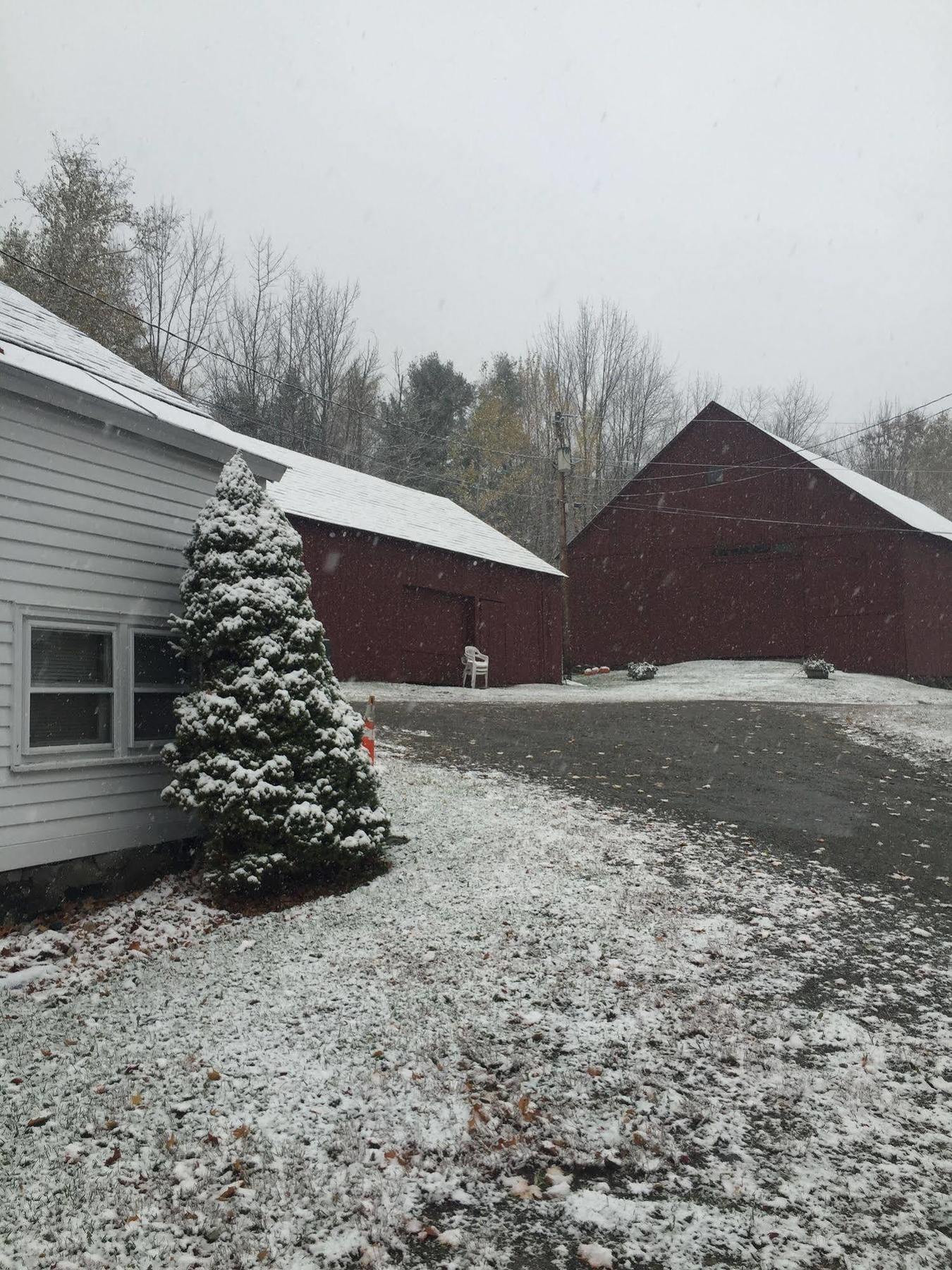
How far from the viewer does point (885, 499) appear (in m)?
25.1

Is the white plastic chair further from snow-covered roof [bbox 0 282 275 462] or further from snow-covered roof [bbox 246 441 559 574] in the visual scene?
snow-covered roof [bbox 0 282 275 462]

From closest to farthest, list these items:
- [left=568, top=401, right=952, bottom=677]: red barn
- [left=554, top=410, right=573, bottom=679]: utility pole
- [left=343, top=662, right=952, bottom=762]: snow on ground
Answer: [left=343, top=662, right=952, bottom=762]: snow on ground → [left=568, top=401, right=952, bottom=677]: red barn → [left=554, top=410, right=573, bottom=679]: utility pole

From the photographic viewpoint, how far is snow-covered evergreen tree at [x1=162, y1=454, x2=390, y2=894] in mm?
5797

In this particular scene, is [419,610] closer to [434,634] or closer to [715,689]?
[434,634]

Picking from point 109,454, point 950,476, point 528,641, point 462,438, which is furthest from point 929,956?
point 950,476

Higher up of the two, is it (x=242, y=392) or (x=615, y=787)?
(x=242, y=392)

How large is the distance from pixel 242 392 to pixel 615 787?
27.4 metres

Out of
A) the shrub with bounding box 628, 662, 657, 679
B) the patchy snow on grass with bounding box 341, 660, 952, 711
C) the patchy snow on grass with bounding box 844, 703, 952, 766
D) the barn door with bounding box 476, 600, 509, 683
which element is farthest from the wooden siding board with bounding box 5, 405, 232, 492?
the shrub with bounding box 628, 662, 657, 679

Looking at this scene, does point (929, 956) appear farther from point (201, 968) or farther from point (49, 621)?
point (49, 621)

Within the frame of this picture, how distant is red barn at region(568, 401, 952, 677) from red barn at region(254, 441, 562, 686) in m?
4.26

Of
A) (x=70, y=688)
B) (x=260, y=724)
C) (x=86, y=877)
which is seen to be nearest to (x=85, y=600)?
(x=70, y=688)

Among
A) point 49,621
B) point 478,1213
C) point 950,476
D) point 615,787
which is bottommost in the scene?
point 478,1213

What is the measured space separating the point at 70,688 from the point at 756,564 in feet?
71.7

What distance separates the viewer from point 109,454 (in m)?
6.39
